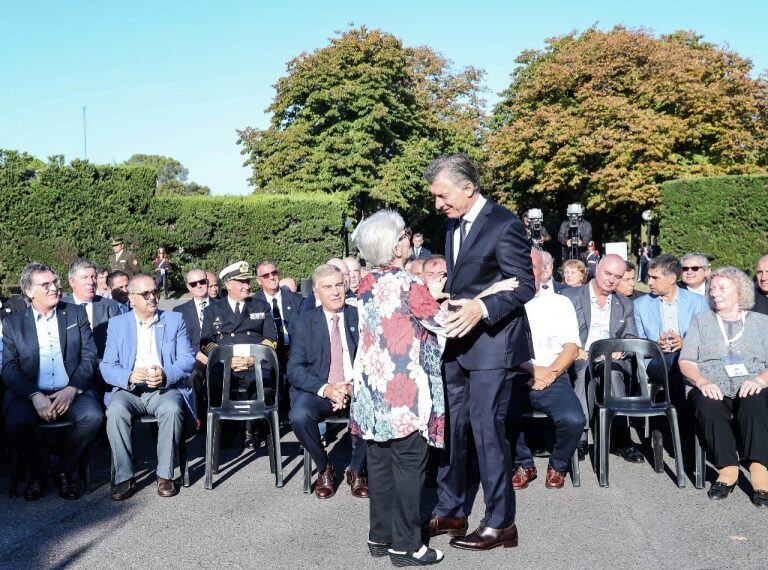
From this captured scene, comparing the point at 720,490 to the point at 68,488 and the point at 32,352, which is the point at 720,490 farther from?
the point at 32,352

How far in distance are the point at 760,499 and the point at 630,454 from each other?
1.36m

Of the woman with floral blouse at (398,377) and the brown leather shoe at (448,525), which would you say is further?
the brown leather shoe at (448,525)

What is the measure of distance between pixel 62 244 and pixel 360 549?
20.5 m

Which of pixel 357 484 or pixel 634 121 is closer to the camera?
pixel 357 484

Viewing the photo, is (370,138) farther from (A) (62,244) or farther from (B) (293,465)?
(B) (293,465)

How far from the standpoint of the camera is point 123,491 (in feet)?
18.4

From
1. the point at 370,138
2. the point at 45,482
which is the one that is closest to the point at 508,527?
the point at 45,482

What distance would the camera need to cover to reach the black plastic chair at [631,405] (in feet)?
18.7

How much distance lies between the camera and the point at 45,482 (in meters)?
5.82

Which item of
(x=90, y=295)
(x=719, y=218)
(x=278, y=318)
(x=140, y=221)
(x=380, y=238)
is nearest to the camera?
(x=380, y=238)

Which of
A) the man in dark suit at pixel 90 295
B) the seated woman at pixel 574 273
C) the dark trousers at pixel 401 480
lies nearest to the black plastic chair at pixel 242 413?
the man in dark suit at pixel 90 295

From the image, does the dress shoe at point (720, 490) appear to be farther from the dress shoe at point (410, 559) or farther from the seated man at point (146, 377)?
the seated man at point (146, 377)

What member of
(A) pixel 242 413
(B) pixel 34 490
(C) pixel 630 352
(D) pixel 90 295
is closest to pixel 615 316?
(C) pixel 630 352

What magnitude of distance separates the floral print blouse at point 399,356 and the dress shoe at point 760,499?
240cm
